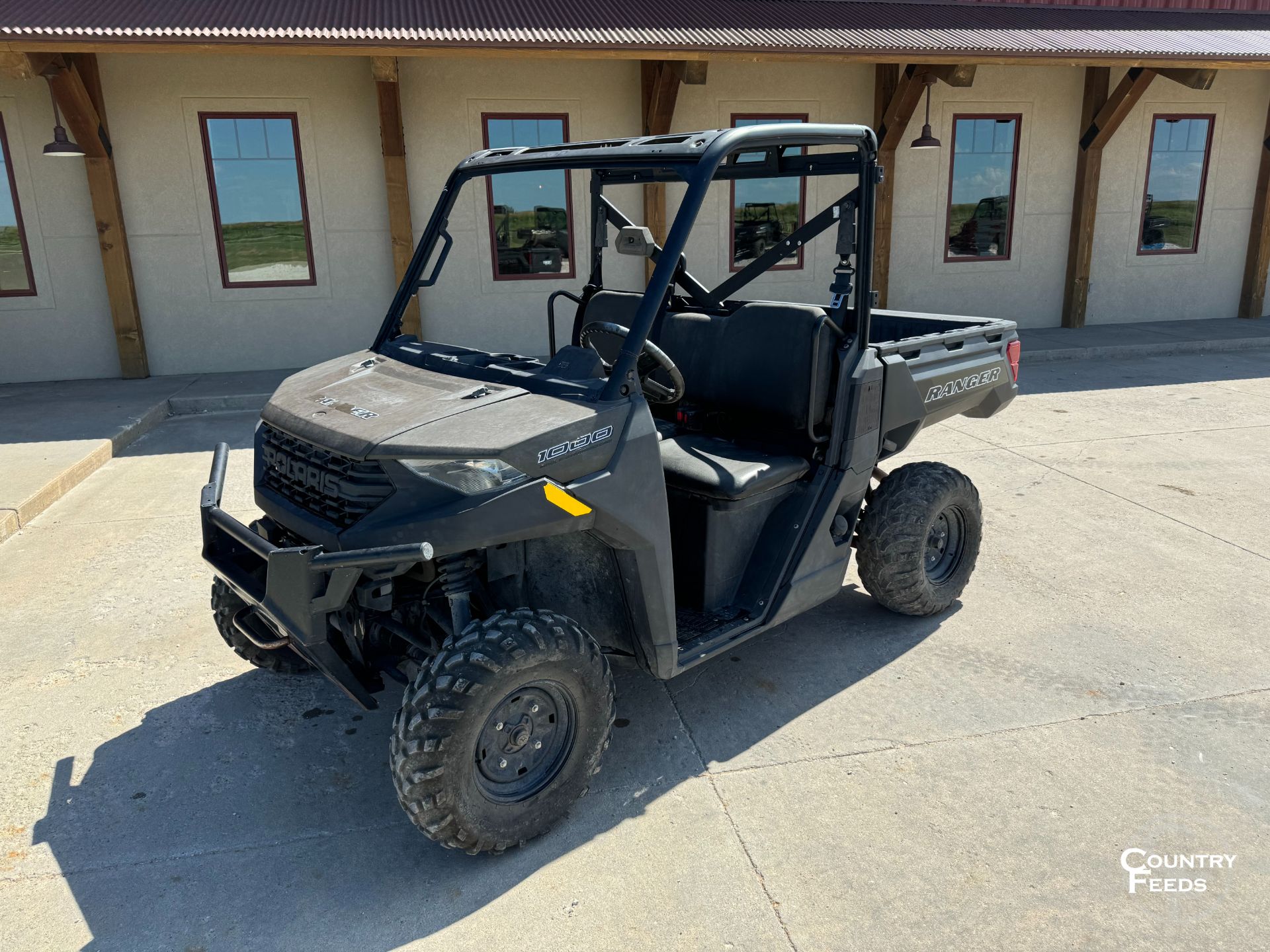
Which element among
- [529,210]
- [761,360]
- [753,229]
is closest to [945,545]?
[761,360]

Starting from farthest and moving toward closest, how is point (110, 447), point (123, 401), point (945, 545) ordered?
1. point (123, 401)
2. point (110, 447)
3. point (945, 545)

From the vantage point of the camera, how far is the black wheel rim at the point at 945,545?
166 inches

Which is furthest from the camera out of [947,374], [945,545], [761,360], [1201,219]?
[1201,219]

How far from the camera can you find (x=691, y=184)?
2.87 metres

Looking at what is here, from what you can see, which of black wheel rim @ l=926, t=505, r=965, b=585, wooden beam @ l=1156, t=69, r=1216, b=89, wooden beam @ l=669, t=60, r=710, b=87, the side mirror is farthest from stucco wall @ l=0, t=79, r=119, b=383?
wooden beam @ l=1156, t=69, r=1216, b=89

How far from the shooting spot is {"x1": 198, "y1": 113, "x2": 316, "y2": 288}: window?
945cm

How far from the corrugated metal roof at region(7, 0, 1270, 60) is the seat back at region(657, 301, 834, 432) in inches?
215

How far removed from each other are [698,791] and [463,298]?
8064mm

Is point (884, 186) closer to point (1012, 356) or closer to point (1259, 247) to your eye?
point (1259, 247)

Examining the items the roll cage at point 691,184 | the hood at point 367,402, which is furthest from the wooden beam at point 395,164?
the hood at point 367,402

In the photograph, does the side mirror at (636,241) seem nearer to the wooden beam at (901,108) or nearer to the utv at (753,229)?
the utv at (753,229)

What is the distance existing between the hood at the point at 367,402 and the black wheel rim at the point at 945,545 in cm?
224

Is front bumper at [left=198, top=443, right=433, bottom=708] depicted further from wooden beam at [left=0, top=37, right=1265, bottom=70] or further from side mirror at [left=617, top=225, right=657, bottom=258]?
wooden beam at [left=0, top=37, right=1265, bottom=70]

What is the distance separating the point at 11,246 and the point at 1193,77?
1283cm
